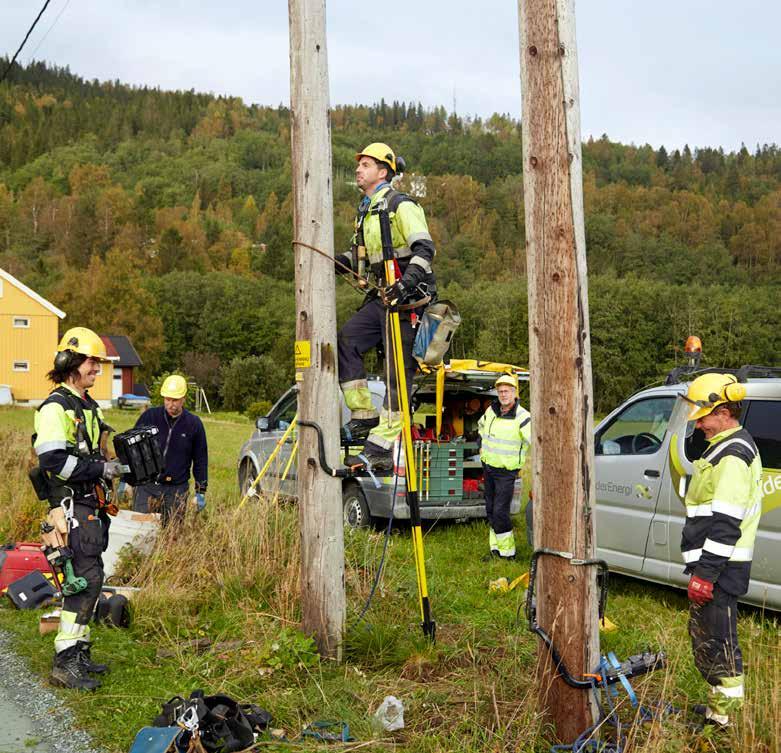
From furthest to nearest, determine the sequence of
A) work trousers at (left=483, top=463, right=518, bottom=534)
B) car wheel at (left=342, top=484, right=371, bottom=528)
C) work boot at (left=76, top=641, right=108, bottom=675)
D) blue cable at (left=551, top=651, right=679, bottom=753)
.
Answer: car wheel at (left=342, top=484, right=371, bottom=528) < work trousers at (left=483, top=463, right=518, bottom=534) < work boot at (left=76, top=641, right=108, bottom=675) < blue cable at (left=551, top=651, right=679, bottom=753)

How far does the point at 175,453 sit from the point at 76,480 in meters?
3.69

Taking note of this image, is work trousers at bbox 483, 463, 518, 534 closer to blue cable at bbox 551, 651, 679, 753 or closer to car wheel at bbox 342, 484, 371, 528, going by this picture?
car wheel at bbox 342, 484, 371, 528

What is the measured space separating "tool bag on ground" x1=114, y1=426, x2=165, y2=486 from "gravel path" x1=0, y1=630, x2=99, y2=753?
1365mm

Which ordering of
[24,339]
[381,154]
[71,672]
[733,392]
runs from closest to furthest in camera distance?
[733,392] < [71,672] < [381,154] < [24,339]

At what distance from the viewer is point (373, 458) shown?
5.86 meters

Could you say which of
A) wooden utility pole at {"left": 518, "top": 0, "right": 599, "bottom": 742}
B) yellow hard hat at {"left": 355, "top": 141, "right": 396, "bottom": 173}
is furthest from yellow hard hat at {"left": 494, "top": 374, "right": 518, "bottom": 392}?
wooden utility pole at {"left": 518, "top": 0, "right": 599, "bottom": 742}

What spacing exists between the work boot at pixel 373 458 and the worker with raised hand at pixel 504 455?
3963 mm

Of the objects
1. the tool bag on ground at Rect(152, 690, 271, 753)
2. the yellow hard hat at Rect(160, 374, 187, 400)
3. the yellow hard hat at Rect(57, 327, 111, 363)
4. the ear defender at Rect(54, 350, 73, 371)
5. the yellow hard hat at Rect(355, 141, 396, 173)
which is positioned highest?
the yellow hard hat at Rect(355, 141, 396, 173)

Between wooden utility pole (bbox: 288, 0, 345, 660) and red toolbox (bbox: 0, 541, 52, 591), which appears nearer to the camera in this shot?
wooden utility pole (bbox: 288, 0, 345, 660)

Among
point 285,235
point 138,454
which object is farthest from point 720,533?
point 285,235

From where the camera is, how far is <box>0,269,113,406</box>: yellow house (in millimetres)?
52531

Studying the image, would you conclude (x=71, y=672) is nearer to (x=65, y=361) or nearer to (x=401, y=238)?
(x=65, y=361)

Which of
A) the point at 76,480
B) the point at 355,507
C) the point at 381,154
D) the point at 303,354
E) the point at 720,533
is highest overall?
the point at 381,154

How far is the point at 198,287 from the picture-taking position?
95.3m
